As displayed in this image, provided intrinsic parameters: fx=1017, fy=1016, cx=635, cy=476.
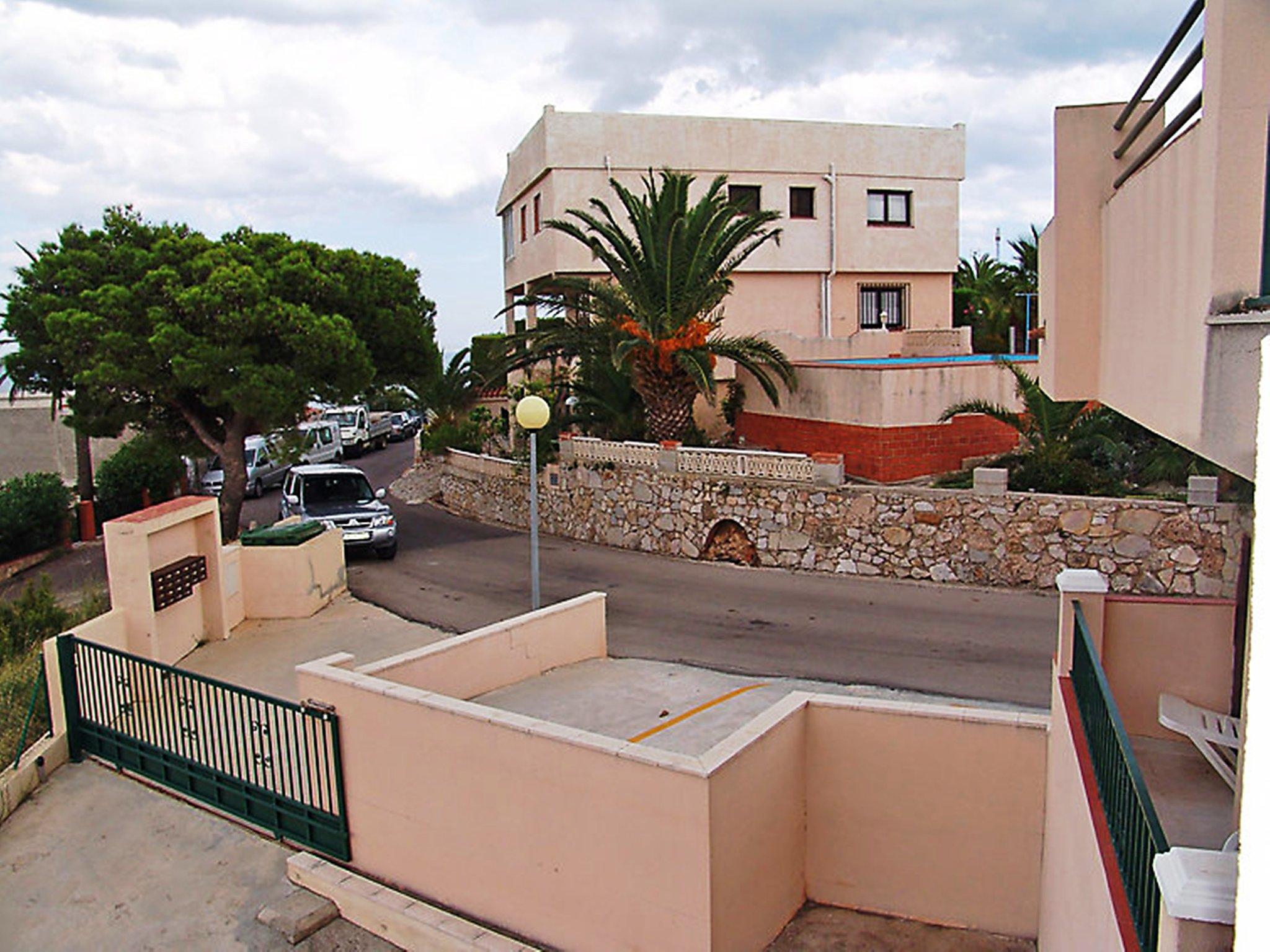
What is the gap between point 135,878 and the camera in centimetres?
839

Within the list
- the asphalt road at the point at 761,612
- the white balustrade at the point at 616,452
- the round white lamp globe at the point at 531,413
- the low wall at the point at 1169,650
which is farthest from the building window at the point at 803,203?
the low wall at the point at 1169,650

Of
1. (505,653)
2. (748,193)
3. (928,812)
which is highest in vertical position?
(748,193)

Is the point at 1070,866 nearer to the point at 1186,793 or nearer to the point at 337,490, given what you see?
the point at 1186,793

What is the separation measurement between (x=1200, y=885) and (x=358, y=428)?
43101 millimetres

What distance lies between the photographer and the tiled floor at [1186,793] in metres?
5.50

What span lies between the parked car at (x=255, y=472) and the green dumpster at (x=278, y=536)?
14379 millimetres

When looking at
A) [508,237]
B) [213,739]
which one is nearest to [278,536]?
[213,739]

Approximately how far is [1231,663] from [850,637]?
7.56m

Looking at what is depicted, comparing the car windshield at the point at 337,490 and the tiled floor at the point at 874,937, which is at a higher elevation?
the car windshield at the point at 337,490

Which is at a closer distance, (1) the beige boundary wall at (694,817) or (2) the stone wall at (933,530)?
(1) the beige boundary wall at (694,817)

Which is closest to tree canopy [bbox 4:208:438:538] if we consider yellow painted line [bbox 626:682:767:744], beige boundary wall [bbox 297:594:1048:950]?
yellow painted line [bbox 626:682:767:744]

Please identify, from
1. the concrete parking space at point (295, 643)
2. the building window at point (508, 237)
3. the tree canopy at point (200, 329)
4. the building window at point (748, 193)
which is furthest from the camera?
the building window at point (508, 237)

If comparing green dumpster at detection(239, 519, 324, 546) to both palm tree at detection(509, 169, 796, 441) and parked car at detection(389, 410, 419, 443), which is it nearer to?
palm tree at detection(509, 169, 796, 441)

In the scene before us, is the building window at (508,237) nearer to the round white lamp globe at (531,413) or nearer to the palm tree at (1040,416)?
the palm tree at (1040,416)
